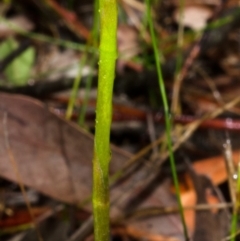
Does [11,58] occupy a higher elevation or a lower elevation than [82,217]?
higher

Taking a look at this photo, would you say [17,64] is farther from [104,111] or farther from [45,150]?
[104,111]

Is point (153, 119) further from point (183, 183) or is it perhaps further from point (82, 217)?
point (82, 217)

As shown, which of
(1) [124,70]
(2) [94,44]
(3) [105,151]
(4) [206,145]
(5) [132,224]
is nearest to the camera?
(3) [105,151]

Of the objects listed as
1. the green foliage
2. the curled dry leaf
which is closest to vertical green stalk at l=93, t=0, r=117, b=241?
the curled dry leaf

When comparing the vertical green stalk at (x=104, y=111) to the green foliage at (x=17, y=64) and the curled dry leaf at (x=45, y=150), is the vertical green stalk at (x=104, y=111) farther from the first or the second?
the green foliage at (x=17, y=64)

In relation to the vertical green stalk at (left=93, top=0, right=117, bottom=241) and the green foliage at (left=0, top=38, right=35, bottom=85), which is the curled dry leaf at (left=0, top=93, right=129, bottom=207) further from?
the vertical green stalk at (left=93, top=0, right=117, bottom=241)

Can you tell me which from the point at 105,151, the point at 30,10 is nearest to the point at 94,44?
the point at 30,10
